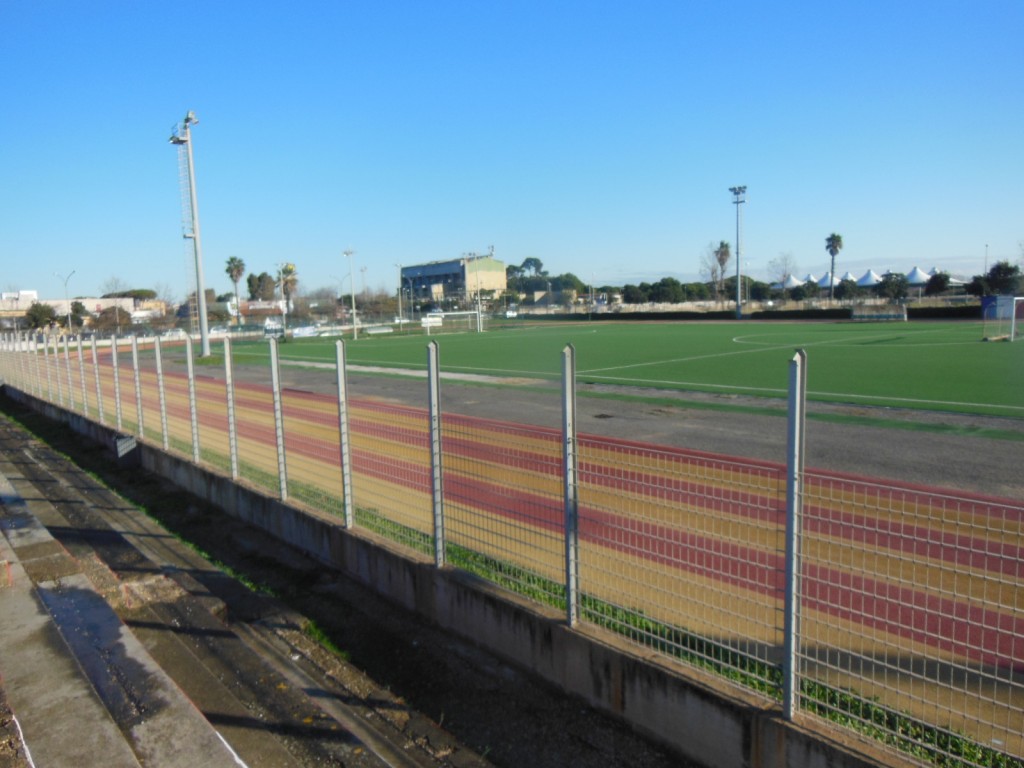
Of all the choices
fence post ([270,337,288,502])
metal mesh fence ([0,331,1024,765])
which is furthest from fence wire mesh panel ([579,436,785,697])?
fence post ([270,337,288,502])

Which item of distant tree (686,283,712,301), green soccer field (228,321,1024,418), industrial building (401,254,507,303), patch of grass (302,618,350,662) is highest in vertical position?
industrial building (401,254,507,303)

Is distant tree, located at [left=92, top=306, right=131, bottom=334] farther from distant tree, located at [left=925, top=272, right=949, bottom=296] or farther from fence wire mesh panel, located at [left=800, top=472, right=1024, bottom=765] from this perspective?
fence wire mesh panel, located at [left=800, top=472, right=1024, bottom=765]

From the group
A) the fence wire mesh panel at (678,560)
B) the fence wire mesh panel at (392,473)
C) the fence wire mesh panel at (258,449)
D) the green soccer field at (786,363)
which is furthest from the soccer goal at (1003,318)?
the fence wire mesh panel at (678,560)

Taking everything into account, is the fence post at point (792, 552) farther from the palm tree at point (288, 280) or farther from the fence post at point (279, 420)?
the palm tree at point (288, 280)

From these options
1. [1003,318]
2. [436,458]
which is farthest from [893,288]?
[436,458]

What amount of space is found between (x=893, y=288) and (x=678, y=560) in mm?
92837

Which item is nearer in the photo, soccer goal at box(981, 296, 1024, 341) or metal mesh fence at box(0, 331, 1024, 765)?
metal mesh fence at box(0, 331, 1024, 765)

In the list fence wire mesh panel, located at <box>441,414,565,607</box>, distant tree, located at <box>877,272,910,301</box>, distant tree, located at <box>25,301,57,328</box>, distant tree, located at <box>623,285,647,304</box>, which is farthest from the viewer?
distant tree, located at <box>623,285,647,304</box>

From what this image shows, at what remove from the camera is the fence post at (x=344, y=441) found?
6.68 meters

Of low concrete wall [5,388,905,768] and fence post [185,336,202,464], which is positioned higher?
fence post [185,336,202,464]

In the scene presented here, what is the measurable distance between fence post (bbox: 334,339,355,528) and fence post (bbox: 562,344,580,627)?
264 centimetres

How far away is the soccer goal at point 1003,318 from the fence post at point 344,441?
1322 inches

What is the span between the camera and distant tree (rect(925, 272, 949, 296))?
8194 cm

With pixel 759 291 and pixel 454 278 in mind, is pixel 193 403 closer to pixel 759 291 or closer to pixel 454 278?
pixel 759 291
